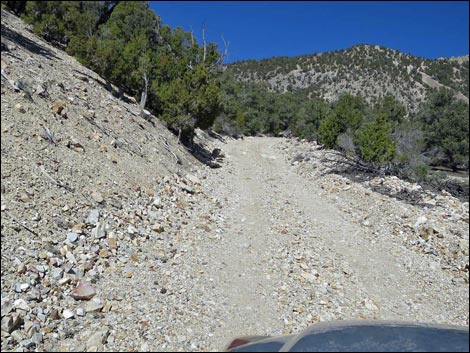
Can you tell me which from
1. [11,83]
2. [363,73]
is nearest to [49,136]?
[11,83]

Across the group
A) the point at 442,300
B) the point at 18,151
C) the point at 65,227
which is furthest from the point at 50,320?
the point at 442,300

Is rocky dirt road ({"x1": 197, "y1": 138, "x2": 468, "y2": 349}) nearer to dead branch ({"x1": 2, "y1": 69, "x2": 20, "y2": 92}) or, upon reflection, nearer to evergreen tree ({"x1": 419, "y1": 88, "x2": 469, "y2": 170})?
dead branch ({"x1": 2, "y1": 69, "x2": 20, "y2": 92})

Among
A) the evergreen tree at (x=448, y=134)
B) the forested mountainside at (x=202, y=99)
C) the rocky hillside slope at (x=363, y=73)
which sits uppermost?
the rocky hillside slope at (x=363, y=73)

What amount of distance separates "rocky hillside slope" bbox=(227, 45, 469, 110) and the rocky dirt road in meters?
58.6

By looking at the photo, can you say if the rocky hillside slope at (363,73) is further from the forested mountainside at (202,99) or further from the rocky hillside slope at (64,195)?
the rocky hillside slope at (64,195)

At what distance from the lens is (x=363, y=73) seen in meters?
77.7

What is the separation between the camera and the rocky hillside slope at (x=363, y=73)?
71750 millimetres

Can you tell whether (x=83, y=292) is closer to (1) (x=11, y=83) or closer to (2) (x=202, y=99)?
(1) (x=11, y=83)

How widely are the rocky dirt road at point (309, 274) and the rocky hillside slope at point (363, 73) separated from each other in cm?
5862

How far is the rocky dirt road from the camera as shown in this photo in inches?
257

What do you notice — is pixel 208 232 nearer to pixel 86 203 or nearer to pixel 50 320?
pixel 86 203

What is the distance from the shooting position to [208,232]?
9.34 metres

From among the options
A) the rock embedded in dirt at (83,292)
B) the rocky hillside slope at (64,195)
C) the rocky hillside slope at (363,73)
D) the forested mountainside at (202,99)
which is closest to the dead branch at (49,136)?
the rocky hillside slope at (64,195)

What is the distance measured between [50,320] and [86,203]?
3.11m
